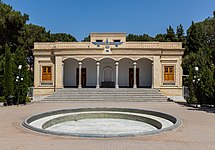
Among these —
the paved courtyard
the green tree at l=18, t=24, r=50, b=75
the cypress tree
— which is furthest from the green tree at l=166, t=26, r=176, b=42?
the paved courtyard

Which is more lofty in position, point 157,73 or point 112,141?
point 157,73

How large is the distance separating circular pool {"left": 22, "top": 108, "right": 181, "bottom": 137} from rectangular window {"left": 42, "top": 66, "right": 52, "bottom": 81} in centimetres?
1304

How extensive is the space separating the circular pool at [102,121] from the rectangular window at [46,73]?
13.0 m

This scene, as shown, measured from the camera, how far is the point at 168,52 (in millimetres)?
28609

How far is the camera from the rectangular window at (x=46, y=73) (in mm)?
28734

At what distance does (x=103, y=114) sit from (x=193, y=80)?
28.5 ft

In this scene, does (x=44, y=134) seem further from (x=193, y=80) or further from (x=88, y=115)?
(x=193, y=80)

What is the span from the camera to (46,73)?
1136 inches

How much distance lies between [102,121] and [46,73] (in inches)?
616

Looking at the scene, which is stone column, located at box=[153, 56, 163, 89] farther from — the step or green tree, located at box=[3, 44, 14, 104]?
green tree, located at box=[3, 44, 14, 104]

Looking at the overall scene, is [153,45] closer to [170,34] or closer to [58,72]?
[58,72]

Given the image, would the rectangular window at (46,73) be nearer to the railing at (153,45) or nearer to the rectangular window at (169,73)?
the railing at (153,45)

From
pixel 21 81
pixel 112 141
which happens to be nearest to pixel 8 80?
pixel 21 81

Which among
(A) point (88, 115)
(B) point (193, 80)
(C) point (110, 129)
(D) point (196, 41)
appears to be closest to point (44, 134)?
(C) point (110, 129)
